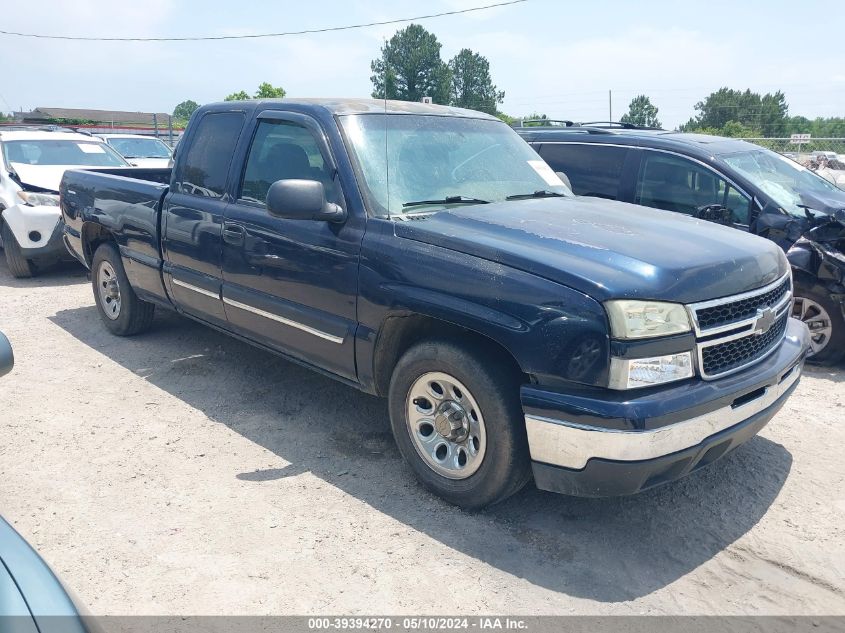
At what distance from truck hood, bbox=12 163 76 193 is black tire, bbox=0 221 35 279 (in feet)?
A: 1.99

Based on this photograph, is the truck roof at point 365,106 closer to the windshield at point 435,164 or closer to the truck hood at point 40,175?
the windshield at point 435,164

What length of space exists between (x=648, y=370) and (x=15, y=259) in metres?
8.10

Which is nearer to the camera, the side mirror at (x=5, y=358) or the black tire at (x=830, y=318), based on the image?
the side mirror at (x=5, y=358)

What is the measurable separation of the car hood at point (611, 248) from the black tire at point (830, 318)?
6.56 ft

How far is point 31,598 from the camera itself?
159cm

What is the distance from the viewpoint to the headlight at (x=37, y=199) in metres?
8.44

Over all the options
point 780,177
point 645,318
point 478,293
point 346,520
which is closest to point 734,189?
point 780,177

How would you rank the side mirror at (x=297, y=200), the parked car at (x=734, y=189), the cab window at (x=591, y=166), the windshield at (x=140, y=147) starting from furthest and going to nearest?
1. the windshield at (x=140, y=147)
2. the cab window at (x=591, y=166)
3. the parked car at (x=734, y=189)
4. the side mirror at (x=297, y=200)

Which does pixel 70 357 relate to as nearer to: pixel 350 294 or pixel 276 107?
pixel 276 107

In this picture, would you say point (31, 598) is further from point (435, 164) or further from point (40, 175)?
point (40, 175)

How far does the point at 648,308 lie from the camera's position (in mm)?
2943

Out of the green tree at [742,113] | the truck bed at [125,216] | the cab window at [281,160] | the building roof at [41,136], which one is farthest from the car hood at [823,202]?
the green tree at [742,113]

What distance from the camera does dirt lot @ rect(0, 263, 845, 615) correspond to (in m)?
2.95

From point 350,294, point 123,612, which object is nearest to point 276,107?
point 350,294
